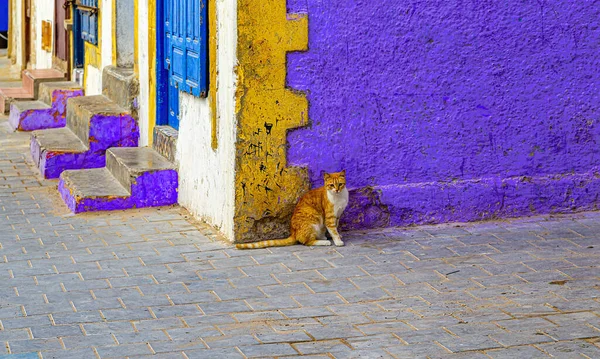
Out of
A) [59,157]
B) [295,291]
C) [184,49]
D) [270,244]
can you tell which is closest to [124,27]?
[59,157]

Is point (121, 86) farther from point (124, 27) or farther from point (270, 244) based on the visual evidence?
point (270, 244)

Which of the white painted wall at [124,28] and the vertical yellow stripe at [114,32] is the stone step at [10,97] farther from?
the white painted wall at [124,28]

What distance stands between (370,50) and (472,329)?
2.84 meters

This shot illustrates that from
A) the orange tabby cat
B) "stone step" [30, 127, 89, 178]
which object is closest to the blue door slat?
"stone step" [30, 127, 89, 178]

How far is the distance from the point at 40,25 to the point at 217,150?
956 cm

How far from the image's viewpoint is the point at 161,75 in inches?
393

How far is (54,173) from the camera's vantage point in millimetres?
10586

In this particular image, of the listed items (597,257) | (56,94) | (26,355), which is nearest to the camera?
(26,355)

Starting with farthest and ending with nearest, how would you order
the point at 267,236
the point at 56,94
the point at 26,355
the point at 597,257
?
the point at 56,94 → the point at 267,236 → the point at 597,257 → the point at 26,355

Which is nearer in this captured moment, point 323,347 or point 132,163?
point 323,347

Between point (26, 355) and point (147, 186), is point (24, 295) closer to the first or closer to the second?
point (26, 355)

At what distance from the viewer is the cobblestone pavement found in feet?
19.1

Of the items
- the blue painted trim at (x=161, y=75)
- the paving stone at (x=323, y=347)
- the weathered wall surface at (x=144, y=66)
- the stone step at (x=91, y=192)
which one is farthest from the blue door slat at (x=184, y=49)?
the paving stone at (x=323, y=347)

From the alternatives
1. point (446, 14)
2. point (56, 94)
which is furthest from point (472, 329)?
point (56, 94)
